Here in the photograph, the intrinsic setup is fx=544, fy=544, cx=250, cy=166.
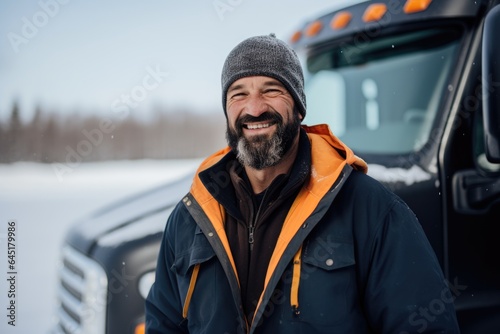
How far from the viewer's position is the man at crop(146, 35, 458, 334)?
1.59 meters

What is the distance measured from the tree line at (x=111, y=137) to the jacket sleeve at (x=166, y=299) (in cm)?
1379

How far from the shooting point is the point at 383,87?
2.96 meters

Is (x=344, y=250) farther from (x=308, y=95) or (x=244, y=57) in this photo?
(x=308, y=95)

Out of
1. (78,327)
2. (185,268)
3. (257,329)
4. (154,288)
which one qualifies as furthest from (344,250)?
(78,327)

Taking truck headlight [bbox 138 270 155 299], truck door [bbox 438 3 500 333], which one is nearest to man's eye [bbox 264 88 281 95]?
truck door [bbox 438 3 500 333]

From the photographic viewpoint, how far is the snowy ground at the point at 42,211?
5020 millimetres

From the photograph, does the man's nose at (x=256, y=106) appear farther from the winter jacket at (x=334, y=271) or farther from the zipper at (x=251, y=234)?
the zipper at (x=251, y=234)

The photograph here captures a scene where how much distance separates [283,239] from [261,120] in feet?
1.51

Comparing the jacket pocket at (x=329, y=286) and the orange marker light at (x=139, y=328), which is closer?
the jacket pocket at (x=329, y=286)

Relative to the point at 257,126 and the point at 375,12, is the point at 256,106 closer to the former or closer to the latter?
the point at 257,126

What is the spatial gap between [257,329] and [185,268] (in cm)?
34

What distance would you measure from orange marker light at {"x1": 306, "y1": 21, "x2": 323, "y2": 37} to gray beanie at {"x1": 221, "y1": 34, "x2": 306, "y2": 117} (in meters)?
1.25

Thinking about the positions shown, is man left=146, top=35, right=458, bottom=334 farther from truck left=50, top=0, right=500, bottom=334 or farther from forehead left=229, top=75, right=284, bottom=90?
truck left=50, top=0, right=500, bottom=334

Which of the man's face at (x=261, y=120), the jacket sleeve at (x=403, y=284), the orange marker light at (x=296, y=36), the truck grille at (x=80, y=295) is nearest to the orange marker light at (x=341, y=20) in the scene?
the orange marker light at (x=296, y=36)
